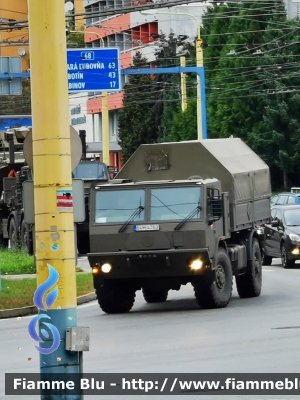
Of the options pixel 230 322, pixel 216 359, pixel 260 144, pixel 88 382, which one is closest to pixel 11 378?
pixel 88 382

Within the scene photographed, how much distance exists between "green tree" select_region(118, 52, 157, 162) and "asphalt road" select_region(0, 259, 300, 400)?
71.2 meters

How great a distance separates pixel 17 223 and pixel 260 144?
134 ft

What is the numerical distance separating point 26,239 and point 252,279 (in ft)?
49.9

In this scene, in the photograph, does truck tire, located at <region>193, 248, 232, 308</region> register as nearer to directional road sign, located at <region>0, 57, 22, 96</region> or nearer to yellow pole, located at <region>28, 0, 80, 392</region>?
yellow pole, located at <region>28, 0, 80, 392</region>

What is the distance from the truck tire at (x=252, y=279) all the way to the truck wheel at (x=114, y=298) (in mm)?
2481

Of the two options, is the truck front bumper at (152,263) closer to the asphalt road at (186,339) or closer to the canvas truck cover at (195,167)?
the asphalt road at (186,339)

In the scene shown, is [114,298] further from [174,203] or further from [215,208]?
[215,208]

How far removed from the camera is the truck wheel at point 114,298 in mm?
20953

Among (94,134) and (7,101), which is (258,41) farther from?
(94,134)

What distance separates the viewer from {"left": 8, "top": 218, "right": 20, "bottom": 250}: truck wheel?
3834 centimetres

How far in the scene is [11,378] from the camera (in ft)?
42.3

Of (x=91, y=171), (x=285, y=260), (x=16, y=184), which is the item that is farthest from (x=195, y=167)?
(x=16, y=184)

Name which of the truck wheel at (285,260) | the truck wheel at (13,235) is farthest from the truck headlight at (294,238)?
the truck wheel at (13,235)

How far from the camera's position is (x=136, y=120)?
97562 millimetres
